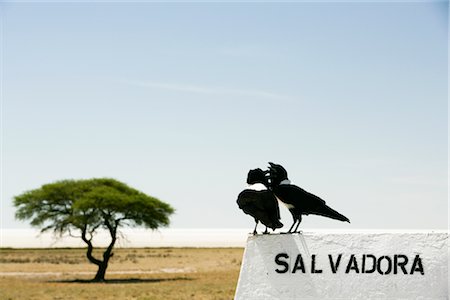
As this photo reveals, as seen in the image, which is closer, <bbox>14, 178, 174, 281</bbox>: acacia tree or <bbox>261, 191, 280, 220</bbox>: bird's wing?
<bbox>261, 191, 280, 220</bbox>: bird's wing

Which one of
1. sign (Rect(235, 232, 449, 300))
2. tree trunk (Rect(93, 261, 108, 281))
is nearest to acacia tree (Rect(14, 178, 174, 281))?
tree trunk (Rect(93, 261, 108, 281))

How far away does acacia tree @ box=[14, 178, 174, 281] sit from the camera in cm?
4009

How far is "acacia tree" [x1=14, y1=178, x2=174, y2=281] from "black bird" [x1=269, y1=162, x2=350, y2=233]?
2908 cm

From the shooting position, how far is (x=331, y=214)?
11.9 m

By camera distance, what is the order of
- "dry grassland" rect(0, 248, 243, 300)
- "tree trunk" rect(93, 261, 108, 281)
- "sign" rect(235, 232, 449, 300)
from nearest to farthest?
"sign" rect(235, 232, 449, 300) → "dry grassland" rect(0, 248, 243, 300) → "tree trunk" rect(93, 261, 108, 281)

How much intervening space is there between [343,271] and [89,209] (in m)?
30.3

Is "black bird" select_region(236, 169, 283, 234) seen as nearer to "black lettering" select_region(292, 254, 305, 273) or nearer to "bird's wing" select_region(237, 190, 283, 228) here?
"bird's wing" select_region(237, 190, 283, 228)

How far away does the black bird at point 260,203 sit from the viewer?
11.6 meters

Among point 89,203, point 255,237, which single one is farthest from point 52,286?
point 255,237

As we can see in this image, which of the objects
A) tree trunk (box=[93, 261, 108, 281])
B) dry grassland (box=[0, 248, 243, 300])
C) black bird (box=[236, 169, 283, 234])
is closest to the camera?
black bird (box=[236, 169, 283, 234])

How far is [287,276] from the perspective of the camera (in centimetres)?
1180

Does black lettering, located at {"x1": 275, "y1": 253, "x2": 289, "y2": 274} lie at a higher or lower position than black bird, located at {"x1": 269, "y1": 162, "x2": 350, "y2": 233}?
lower

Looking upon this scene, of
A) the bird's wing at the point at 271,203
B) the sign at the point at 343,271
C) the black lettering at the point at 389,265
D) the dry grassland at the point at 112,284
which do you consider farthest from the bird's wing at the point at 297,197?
the dry grassland at the point at 112,284

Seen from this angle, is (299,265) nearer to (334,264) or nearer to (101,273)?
(334,264)
